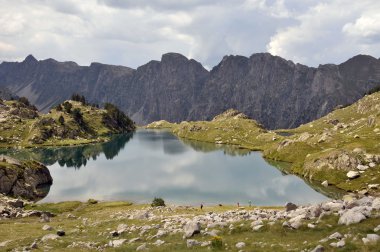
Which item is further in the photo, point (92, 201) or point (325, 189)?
point (325, 189)

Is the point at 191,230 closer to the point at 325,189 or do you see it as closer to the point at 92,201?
the point at 92,201

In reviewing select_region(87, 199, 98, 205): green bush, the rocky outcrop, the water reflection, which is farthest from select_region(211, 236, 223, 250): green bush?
the rocky outcrop

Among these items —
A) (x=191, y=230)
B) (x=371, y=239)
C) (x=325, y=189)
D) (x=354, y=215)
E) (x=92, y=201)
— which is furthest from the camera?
(x=325, y=189)

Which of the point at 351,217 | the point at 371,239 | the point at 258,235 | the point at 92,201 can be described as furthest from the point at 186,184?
the point at 371,239

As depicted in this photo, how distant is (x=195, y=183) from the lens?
147 meters

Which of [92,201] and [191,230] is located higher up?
[191,230]

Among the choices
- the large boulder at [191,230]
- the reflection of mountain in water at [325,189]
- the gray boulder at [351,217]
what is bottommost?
A: the reflection of mountain in water at [325,189]

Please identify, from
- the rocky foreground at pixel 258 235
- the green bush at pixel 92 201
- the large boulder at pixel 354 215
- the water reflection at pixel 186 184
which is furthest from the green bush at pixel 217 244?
the green bush at pixel 92 201

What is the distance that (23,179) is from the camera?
127 m

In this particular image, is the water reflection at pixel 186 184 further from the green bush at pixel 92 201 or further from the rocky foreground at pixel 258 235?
the rocky foreground at pixel 258 235

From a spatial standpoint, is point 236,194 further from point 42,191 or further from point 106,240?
point 106,240

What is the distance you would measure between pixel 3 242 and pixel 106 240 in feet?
44.9

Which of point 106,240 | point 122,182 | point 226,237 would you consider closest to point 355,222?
point 226,237

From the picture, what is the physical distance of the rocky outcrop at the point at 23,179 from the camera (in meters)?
118
